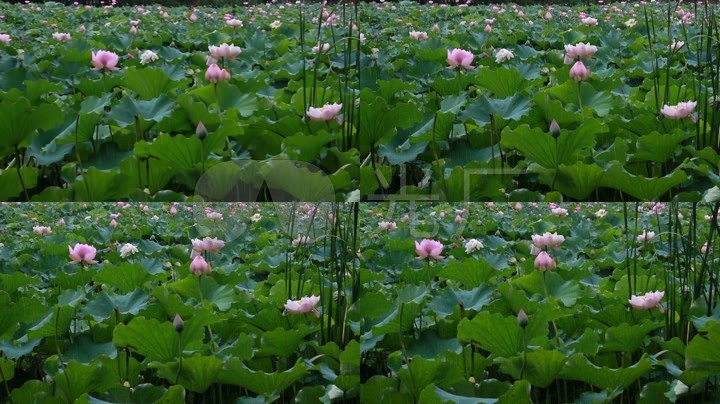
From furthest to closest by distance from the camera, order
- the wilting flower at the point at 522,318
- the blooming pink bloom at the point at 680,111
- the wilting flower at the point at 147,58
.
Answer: the wilting flower at the point at 147,58, the blooming pink bloom at the point at 680,111, the wilting flower at the point at 522,318

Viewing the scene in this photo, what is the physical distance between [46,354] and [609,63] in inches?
69.5

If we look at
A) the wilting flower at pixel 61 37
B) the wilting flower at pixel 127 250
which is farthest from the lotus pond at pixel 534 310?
the wilting flower at pixel 61 37

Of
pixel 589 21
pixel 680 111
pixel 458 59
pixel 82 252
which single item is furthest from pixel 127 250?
pixel 589 21

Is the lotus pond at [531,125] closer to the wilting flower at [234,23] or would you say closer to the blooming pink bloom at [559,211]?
the blooming pink bloom at [559,211]

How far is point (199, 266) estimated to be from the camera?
1592 mm

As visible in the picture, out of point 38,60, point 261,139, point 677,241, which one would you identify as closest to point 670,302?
point 677,241

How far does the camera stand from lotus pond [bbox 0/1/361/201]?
1400mm

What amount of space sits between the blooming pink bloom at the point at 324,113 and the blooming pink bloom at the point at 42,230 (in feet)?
2.52

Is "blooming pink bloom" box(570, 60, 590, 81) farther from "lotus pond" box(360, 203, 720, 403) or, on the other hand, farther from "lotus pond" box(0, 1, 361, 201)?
"lotus pond" box(0, 1, 361, 201)

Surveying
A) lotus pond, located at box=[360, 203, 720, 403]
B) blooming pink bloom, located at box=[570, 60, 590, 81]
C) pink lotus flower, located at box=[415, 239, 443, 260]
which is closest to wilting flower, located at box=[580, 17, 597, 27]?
blooming pink bloom, located at box=[570, 60, 590, 81]

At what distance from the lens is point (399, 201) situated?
4.82 ft

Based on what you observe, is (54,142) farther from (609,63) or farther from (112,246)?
(609,63)

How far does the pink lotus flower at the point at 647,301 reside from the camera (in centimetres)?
151

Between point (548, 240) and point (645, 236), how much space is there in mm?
213
